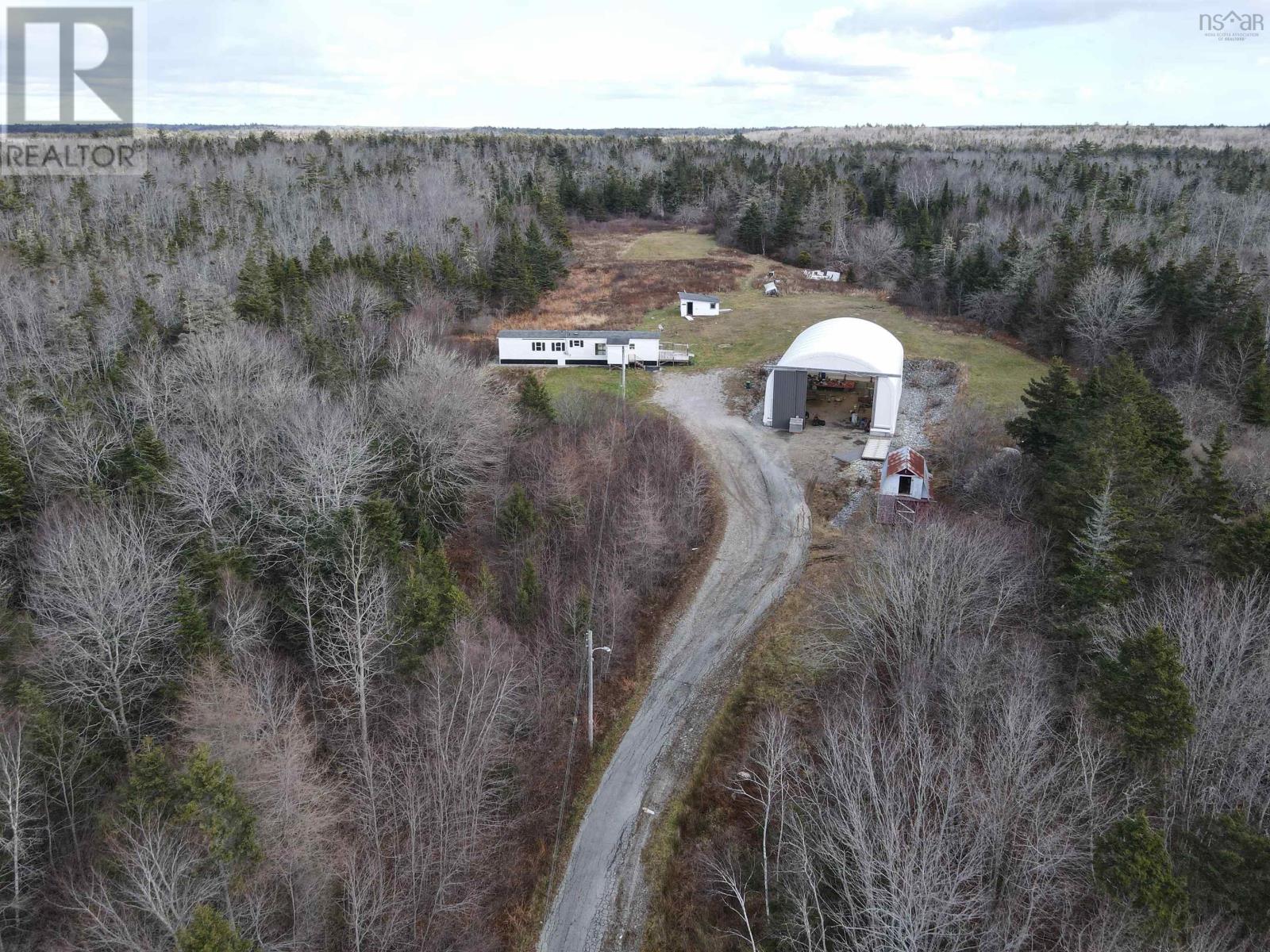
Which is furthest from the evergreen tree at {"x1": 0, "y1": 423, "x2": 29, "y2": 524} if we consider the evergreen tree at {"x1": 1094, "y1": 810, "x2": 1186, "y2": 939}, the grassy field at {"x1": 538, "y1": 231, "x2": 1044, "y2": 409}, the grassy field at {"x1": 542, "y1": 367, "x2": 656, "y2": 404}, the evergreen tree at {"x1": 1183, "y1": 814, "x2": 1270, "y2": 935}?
Result: the evergreen tree at {"x1": 1183, "y1": 814, "x2": 1270, "y2": 935}

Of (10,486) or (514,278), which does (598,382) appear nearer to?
(514,278)

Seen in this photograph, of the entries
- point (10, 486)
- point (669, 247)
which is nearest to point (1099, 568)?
point (10, 486)

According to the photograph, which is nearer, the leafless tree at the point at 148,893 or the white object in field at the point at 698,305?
the leafless tree at the point at 148,893

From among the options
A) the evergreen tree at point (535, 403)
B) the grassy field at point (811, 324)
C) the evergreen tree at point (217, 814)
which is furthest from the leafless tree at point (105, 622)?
the grassy field at point (811, 324)

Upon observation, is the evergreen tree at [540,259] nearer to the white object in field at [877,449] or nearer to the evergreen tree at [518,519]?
the white object in field at [877,449]

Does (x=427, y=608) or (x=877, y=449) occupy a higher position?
(x=877, y=449)

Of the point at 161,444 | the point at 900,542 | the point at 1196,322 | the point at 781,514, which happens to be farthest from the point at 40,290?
the point at 1196,322
